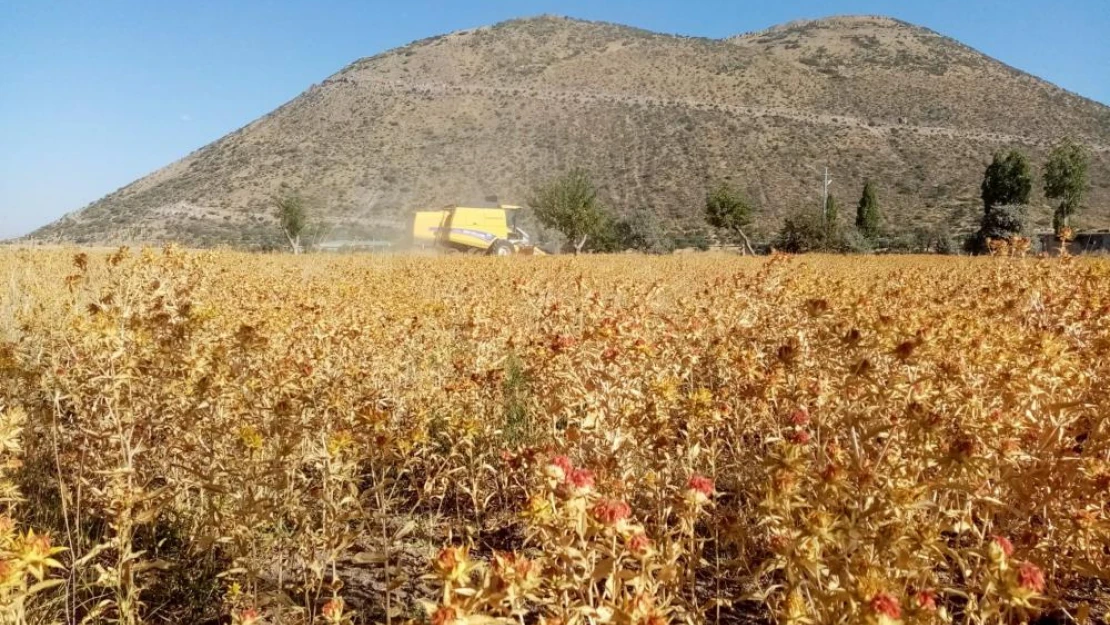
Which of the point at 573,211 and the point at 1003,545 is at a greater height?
the point at 573,211

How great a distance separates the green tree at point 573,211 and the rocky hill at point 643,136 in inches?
176

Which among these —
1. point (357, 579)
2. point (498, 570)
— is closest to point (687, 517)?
point (498, 570)

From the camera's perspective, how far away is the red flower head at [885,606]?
3.72 feet

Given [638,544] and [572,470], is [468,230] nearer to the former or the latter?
[572,470]

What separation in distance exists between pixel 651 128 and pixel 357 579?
54900mm

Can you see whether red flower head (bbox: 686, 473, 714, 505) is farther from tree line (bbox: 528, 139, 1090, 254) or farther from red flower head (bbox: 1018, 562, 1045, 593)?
tree line (bbox: 528, 139, 1090, 254)

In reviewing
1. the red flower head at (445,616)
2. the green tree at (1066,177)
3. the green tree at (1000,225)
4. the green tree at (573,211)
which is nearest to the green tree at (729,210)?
the green tree at (573,211)

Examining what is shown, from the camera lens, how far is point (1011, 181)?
32.8 m

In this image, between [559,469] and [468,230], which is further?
[468,230]

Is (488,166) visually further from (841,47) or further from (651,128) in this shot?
(841,47)

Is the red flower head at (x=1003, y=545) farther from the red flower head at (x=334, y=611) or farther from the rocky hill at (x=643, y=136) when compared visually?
the rocky hill at (x=643, y=136)

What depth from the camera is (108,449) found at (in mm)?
2852

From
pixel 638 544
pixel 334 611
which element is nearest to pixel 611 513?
pixel 638 544

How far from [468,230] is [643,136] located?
32792mm
